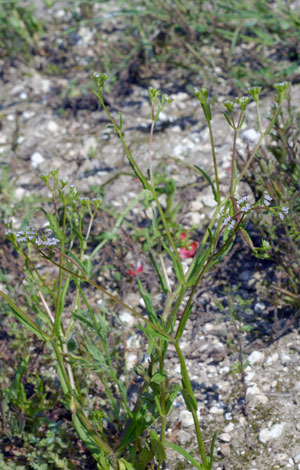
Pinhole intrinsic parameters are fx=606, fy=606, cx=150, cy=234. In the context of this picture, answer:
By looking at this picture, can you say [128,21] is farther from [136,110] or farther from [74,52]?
[136,110]

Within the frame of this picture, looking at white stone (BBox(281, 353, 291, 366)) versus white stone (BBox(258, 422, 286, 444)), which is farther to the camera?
white stone (BBox(281, 353, 291, 366))

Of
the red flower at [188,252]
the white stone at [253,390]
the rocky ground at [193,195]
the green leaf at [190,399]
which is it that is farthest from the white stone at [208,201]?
the green leaf at [190,399]

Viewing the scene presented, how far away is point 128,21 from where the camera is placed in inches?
175

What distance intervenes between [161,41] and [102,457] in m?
3.18

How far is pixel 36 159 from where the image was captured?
3.84 m

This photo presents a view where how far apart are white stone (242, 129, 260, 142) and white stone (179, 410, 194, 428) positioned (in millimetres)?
1787

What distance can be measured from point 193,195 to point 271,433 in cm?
148

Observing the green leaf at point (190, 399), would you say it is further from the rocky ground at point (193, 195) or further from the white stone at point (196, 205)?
the white stone at point (196, 205)

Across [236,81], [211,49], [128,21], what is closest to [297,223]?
[236,81]

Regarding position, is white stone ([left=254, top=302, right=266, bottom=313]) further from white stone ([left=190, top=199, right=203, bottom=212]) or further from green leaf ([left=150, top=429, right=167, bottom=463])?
green leaf ([left=150, top=429, right=167, bottom=463])

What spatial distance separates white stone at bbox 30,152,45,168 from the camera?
12.5ft

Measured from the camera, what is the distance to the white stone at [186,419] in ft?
7.79

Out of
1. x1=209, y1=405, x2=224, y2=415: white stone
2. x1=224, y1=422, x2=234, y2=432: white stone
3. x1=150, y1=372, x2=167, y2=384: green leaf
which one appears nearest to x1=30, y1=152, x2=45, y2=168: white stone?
x1=209, y1=405, x2=224, y2=415: white stone

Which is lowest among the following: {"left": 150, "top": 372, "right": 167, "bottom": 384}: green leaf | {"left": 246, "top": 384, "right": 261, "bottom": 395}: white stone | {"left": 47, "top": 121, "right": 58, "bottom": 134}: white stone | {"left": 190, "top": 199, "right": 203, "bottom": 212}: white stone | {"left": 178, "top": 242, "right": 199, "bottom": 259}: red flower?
{"left": 150, "top": 372, "right": 167, "bottom": 384}: green leaf
